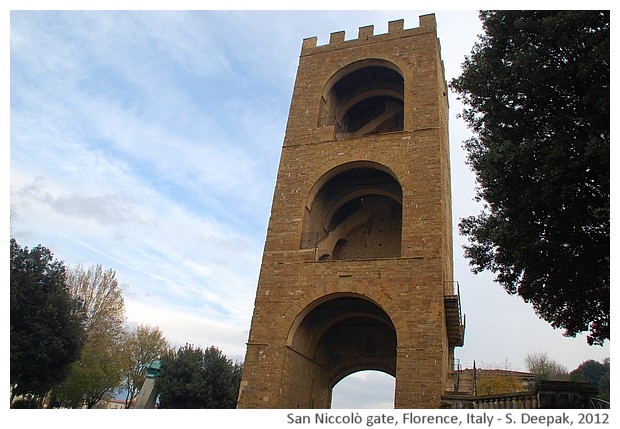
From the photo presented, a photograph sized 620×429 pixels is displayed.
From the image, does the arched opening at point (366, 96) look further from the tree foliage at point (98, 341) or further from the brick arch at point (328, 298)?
the tree foliage at point (98, 341)

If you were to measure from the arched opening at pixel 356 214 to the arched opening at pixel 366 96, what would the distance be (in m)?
2.11

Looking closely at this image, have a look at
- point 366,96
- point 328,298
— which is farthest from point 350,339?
point 366,96

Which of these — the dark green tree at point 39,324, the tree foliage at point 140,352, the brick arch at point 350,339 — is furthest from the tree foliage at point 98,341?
the brick arch at point 350,339

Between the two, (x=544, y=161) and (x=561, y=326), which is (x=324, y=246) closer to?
(x=561, y=326)

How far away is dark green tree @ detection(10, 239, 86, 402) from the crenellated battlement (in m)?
13.9

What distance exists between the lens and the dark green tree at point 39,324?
56.9ft

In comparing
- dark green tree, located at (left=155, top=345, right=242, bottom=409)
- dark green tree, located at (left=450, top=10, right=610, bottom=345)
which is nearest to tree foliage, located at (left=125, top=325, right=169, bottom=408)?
dark green tree, located at (left=155, top=345, right=242, bottom=409)

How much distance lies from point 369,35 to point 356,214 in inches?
284

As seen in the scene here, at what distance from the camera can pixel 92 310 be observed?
1085 inches

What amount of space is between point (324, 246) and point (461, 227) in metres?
6.23

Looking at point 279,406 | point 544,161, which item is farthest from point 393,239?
point 544,161

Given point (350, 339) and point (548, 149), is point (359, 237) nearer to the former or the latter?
point (350, 339)

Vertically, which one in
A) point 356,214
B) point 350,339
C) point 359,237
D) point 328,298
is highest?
point 356,214

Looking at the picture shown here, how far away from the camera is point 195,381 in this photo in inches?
978
